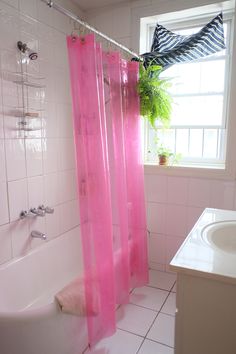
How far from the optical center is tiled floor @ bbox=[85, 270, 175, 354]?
168 cm

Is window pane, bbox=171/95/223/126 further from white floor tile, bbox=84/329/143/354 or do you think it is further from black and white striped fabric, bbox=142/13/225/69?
white floor tile, bbox=84/329/143/354

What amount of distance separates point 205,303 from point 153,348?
97 centimetres

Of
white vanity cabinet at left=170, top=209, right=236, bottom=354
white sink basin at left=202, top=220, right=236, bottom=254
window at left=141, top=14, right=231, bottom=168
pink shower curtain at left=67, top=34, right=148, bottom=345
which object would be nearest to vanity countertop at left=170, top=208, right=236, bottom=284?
white vanity cabinet at left=170, top=209, right=236, bottom=354

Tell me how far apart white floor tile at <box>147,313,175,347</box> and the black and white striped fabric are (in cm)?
206

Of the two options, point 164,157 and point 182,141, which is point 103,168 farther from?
point 182,141

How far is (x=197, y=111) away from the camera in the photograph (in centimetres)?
244

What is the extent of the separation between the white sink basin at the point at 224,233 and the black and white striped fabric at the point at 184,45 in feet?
4.86

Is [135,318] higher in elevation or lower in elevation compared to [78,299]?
lower

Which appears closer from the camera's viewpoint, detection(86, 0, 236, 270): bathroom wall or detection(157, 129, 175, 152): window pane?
detection(86, 0, 236, 270): bathroom wall

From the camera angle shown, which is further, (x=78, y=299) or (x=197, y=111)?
(x=197, y=111)

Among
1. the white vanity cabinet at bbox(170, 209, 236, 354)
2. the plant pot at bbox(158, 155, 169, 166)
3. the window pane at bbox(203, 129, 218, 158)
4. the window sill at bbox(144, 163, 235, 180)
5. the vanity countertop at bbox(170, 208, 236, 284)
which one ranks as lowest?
the white vanity cabinet at bbox(170, 209, 236, 354)

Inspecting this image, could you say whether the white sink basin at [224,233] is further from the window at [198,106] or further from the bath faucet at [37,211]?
the bath faucet at [37,211]

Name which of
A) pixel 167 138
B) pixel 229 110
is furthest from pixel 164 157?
pixel 229 110

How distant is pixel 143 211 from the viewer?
87.4 inches
